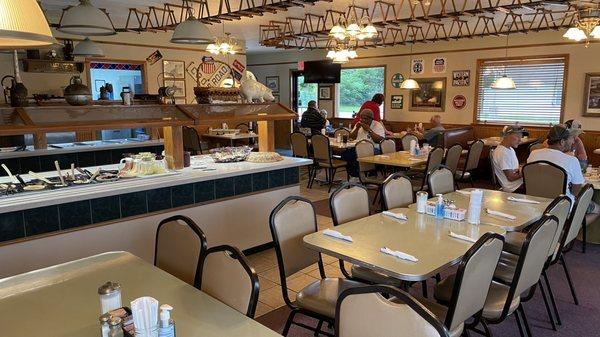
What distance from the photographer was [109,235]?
3.15 metres

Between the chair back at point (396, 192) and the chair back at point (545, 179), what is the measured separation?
1.46 meters

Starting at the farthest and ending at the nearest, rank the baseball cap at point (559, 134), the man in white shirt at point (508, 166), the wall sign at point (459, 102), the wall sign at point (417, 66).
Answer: the wall sign at point (417, 66) < the wall sign at point (459, 102) < the man in white shirt at point (508, 166) < the baseball cap at point (559, 134)

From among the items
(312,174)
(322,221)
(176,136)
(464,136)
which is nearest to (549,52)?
(464,136)

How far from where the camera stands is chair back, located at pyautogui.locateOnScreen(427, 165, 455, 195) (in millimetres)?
3877

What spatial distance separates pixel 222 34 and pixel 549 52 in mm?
6840

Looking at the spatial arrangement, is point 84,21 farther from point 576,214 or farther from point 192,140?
point 192,140

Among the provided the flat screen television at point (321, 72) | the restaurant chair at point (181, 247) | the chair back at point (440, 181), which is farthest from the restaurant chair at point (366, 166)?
the flat screen television at point (321, 72)

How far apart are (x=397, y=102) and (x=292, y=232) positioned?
8827 millimetres

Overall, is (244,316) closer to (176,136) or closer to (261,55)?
(176,136)

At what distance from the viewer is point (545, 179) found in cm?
416

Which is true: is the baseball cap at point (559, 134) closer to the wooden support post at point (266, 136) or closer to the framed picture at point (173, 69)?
the wooden support post at point (266, 136)

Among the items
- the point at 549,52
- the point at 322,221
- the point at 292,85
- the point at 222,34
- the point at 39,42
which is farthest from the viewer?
the point at 292,85

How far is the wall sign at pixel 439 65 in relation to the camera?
388 inches

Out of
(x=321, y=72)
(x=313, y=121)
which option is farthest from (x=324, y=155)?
(x=321, y=72)
